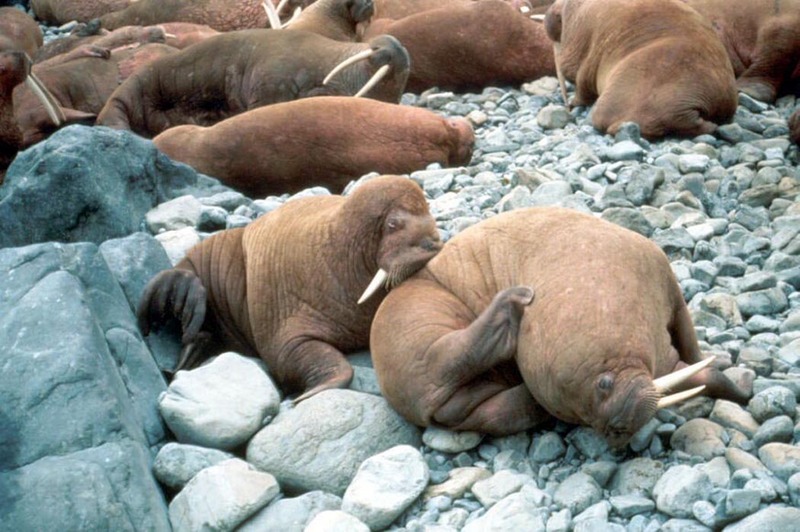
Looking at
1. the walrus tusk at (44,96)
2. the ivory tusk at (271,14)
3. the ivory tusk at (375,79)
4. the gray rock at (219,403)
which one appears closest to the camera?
the gray rock at (219,403)

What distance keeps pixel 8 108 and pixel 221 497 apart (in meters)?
4.55

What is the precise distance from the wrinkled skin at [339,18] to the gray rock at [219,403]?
6162 millimetres

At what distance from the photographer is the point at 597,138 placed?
8.04 m

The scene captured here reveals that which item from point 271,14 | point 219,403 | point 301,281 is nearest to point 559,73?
point 271,14

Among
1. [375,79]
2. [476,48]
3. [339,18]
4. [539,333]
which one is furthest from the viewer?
[339,18]

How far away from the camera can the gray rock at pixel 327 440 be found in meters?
4.76

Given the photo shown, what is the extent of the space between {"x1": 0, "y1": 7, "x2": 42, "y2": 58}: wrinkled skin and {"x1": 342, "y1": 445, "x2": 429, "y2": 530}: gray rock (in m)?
9.99

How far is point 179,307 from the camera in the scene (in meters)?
5.78

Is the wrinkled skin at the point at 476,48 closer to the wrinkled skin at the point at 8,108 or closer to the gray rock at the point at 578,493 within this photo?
the wrinkled skin at the point at 8,108

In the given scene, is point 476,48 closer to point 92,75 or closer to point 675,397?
point 92,75

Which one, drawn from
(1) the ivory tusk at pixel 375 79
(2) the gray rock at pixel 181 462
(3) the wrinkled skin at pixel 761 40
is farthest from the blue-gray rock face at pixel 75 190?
(3) the wrinkled skin at pixel 761 40

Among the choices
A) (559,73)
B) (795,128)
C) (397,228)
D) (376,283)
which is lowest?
(559,73)

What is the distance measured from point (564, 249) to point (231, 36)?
5.95 meters

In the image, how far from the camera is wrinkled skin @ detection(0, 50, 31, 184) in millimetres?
8242
